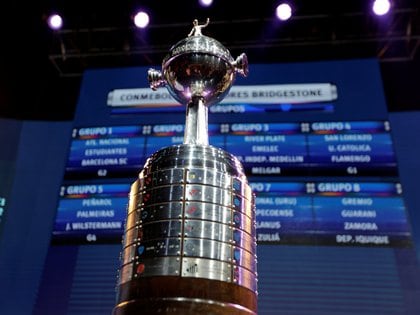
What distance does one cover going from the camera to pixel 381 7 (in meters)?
4.15

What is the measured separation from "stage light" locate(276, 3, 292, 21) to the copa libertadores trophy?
3.21 m

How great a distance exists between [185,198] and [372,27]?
4113 millimetres

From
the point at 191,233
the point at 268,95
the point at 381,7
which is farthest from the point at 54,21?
the point at 191,233

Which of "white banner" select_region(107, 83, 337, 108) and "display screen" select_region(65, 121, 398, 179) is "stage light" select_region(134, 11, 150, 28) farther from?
"display screen" select_region(65, 121, 398, 179)

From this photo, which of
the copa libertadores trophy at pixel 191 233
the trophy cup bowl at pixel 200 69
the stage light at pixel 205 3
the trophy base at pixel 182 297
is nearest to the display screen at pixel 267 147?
the stage light at pixel 205 3

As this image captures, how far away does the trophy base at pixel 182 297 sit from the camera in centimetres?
92

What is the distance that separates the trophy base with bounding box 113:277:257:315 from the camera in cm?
92

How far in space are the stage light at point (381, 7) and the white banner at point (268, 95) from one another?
732 mm

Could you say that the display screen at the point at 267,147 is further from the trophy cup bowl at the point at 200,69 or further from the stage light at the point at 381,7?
the trophy cup bowl at the point at 200,69

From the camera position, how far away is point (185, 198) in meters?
1.05

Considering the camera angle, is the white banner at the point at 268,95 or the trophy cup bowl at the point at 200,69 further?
the white banner at the point at 268,95

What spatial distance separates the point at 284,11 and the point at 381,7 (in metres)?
0.83

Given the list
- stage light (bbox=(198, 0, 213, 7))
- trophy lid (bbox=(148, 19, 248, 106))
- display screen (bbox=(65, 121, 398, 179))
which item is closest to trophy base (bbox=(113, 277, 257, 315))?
trophy lid (bbox=(148, 19, 248, 106))

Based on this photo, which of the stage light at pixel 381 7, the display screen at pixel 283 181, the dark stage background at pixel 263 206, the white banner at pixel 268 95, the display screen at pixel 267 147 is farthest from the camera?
the white banner at pixel 268 95
